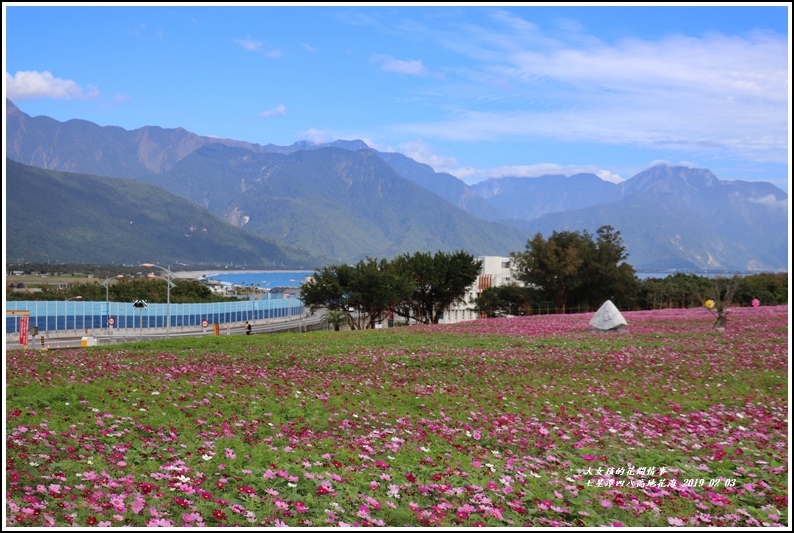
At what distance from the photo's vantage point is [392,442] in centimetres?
1180

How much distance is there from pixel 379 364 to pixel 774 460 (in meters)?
12.2

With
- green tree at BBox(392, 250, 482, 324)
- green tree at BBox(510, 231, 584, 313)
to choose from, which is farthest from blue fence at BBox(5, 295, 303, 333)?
green tree at BBox(510, 231, 584, 313)

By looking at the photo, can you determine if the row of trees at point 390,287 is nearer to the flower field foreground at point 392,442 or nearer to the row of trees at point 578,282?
the row of trees at point 578,282

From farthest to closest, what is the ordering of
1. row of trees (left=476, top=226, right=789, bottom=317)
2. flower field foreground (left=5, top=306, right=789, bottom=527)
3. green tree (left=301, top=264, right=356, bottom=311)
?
row of trees (left=476, top=226, right=789, bottom=317)
green tree (left=301, top=264, right=356, bottom=311)
flower field foreground (left=5, top=306, right=789, bottom=527)

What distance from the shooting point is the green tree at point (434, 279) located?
72375 mm

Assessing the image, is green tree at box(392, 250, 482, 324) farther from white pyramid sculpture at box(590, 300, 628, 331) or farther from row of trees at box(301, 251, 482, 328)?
white pyramid sculpture at box(590, 300, 628, 331)

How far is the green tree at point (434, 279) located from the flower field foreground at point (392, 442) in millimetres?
49314

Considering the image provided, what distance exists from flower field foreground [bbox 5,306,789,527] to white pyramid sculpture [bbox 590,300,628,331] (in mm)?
12186

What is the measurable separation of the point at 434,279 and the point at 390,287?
8736 mm

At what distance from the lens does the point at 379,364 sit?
21922 mm

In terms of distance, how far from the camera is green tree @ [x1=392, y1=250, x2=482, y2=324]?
72.4 meters

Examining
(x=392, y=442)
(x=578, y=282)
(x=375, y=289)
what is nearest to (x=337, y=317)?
(x=375, y=289)

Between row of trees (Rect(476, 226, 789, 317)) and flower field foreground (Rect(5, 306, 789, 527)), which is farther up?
row of trees (Rect(476, 226, 789, 317))

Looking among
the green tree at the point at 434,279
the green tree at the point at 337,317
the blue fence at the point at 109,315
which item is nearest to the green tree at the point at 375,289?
the green tree at the point at 337,317
